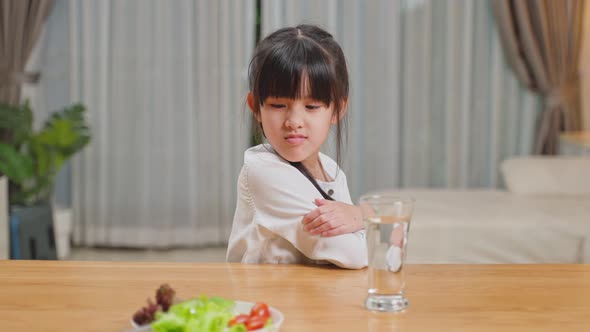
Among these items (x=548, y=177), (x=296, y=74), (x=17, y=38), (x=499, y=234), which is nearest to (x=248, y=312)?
(x=296, y=74)

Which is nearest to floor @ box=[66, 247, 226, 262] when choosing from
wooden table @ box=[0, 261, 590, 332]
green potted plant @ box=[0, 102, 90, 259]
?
green potted plant @ box=[0, 102, 90, 259]

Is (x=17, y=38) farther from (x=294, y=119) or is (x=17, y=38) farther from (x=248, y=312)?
(x=248, y=312)

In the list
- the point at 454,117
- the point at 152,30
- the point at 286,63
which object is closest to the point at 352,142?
the point at 454,117

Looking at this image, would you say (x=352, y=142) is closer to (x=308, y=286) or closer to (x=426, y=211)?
(x=426, y=211)

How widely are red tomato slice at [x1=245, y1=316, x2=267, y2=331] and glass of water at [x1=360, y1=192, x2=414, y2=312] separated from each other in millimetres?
174

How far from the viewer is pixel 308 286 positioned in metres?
1.08

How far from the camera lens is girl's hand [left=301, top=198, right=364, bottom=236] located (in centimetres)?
128

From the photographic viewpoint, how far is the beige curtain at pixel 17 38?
15.2 feet

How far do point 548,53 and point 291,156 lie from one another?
381 cm

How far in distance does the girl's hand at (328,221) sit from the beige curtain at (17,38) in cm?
378

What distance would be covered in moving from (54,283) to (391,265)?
49 cm

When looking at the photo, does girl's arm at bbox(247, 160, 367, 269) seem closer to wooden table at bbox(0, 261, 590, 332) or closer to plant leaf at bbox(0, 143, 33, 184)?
wooden table at bbox(0, 261, 590, 332)

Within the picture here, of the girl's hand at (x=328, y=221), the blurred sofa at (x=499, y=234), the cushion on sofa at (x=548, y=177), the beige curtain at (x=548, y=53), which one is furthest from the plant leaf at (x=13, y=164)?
the girl's hand at (x=328, y=221)

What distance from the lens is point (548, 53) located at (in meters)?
4.77
